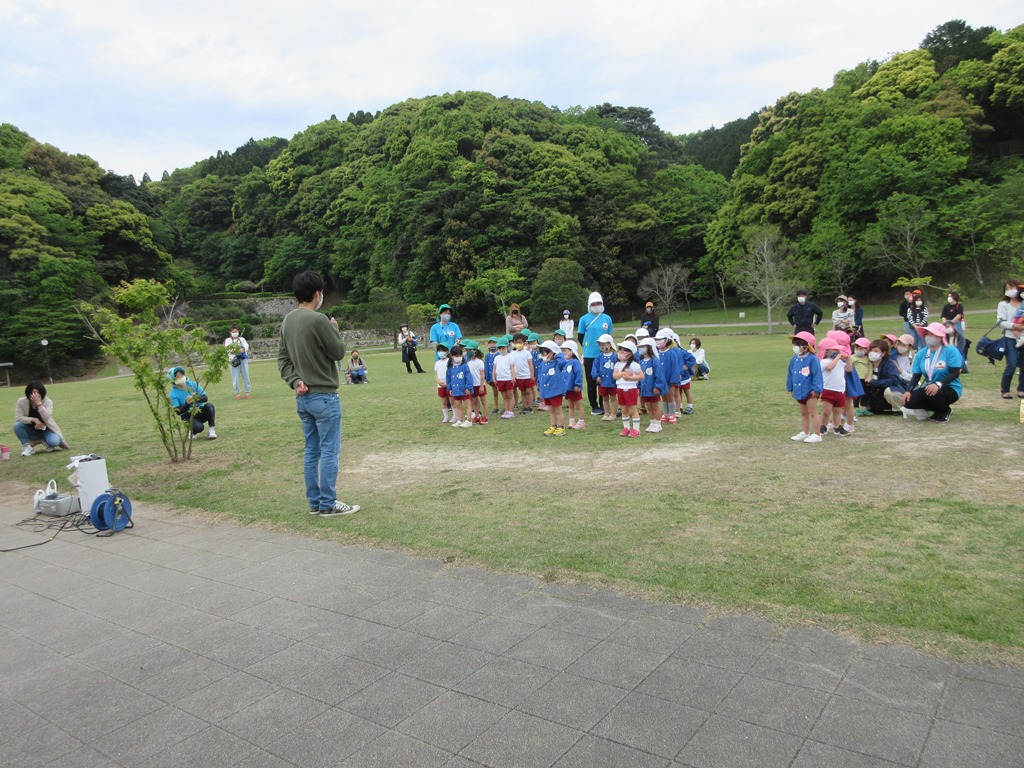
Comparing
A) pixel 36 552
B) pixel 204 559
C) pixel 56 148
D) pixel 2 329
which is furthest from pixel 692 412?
pixel 56 148

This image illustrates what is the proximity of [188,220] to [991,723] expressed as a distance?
83.5 m

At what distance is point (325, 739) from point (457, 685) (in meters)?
0.64

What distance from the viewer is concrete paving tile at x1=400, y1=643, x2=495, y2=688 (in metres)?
3.16

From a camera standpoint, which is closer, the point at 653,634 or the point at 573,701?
the point at 573,701

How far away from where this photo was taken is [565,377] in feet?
31.3

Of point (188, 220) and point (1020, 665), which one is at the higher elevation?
point (188, 220)

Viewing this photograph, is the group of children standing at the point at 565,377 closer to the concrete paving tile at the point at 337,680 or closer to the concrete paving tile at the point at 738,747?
the concrete paving tile at the point at 337,680

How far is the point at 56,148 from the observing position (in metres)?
50.6

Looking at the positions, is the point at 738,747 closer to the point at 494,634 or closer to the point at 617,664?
the point at 617,664

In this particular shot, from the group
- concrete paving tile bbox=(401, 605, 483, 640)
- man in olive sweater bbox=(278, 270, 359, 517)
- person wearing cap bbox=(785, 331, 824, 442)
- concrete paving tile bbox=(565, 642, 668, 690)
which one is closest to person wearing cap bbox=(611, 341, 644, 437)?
person wearing cap bbox=(785, 331, 824, 442)

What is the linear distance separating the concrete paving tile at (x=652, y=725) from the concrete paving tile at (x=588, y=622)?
636mm

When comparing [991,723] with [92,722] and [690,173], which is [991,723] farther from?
[690,173]

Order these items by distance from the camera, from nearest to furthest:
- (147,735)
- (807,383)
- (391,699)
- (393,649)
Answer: (147,735), (391,699), (393,649), (807,383)

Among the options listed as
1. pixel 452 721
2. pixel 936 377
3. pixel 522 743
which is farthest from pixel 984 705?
pixel 936 377
